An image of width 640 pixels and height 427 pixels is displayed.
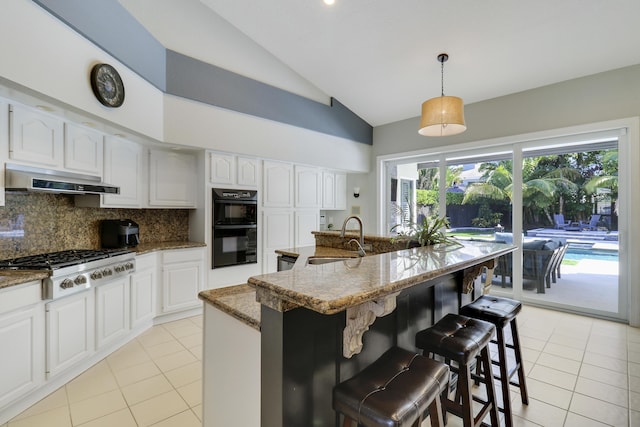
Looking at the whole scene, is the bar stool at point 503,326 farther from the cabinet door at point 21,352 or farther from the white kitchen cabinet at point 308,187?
the white kitchen cabinet at point 308,187

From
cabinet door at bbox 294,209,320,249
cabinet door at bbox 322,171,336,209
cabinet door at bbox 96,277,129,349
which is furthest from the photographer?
cabinet door at bbox 322,171,336,209

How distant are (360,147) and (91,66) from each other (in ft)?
13.9

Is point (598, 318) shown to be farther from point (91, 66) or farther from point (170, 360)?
point (91, 66)

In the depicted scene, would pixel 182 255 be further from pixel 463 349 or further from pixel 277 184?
pixel 463 349

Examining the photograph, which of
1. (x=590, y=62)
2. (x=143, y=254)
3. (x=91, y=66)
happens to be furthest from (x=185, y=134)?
(x=590, y=62)

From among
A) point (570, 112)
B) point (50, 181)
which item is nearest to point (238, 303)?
point (50, 181)

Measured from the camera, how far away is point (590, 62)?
135 inches

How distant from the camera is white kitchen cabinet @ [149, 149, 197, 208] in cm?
366

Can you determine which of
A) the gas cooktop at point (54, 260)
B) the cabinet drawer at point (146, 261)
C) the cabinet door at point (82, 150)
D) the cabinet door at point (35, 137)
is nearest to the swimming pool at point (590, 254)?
the cabinet drawer at point (146, 261)

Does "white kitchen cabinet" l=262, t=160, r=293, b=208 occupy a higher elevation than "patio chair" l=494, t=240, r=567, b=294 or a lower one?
higher

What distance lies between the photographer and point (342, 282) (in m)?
1.09

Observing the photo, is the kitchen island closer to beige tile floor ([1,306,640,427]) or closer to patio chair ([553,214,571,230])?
beige tile floor ([1,306,640,427])

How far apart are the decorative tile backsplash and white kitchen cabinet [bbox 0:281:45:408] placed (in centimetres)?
85

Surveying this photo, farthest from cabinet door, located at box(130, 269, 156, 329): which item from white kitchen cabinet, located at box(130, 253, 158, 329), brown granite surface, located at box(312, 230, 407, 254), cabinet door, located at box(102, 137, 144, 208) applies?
brown granite surface, located at box(312, 230, 407, 254)
